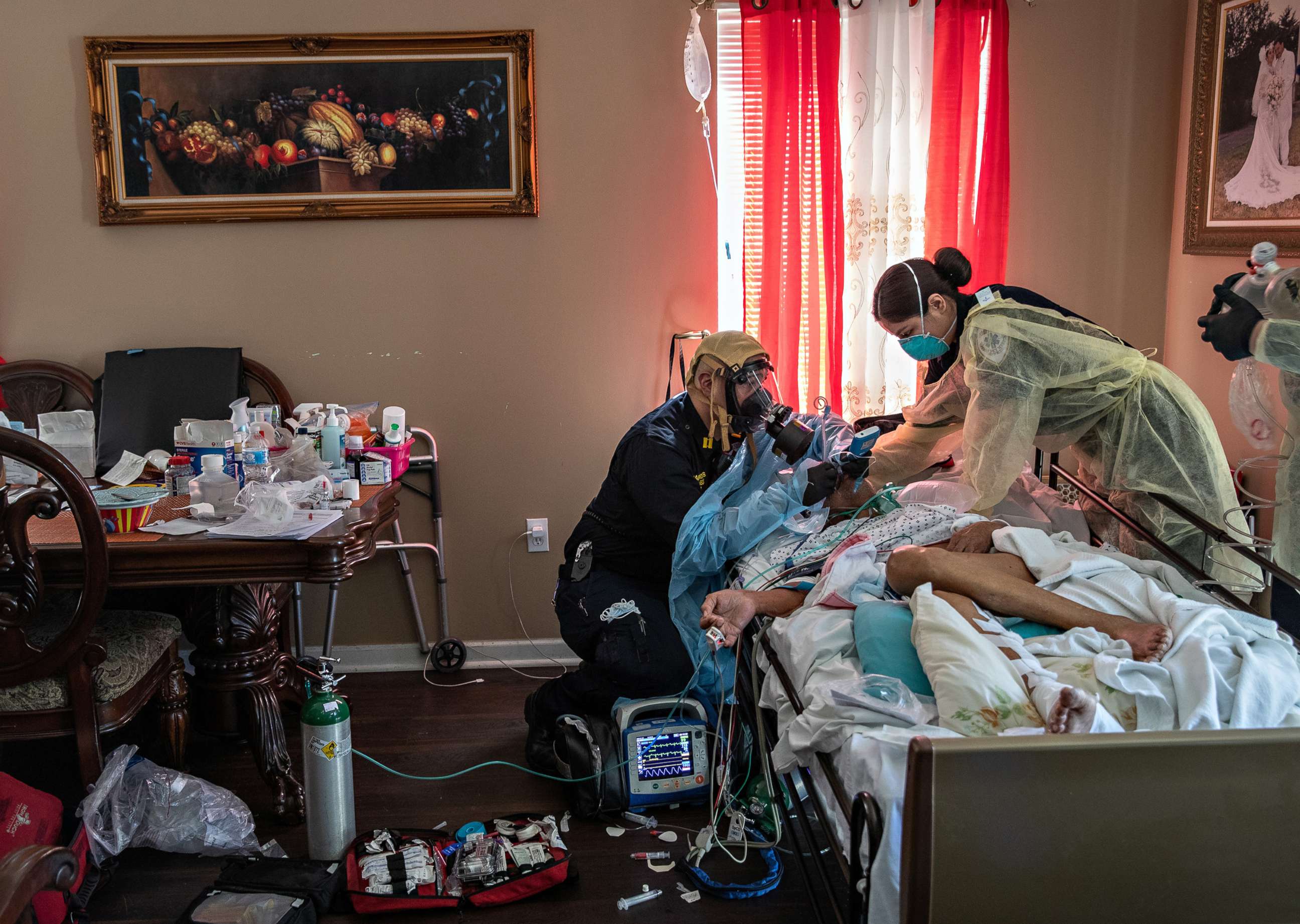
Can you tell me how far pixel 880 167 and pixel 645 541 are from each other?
1.36 meters

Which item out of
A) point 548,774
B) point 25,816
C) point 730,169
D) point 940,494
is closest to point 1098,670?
point 940,494

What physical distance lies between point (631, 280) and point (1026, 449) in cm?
149

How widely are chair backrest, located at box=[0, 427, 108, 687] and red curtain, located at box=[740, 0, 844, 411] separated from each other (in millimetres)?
1895

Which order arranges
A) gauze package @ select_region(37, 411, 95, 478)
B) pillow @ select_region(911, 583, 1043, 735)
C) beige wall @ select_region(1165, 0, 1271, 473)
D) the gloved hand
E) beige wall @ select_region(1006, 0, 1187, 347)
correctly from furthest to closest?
beige wall @ select_region(1006, 0, 1187, 347)
beige wall @ select_region(1165, 0, 1271, 473)
gauze package @ select_region(37, 411, 95, 478)
the gloved hand
pillow @ select_region(911, 583, 1043, 735)

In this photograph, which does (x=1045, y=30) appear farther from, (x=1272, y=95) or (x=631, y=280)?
(x=631, y=280)

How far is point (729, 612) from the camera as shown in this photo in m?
2.05

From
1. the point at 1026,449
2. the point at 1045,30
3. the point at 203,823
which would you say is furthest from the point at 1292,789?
the point at 1045,30

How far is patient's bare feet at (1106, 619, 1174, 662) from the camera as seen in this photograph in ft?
4.99

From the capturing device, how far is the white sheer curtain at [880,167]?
293cm

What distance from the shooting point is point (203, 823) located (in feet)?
7.13

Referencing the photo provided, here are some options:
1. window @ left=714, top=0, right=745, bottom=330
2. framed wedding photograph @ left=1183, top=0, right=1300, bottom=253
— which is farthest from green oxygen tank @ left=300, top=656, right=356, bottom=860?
framed wedding photograph @ left=1183, top=0, right=1300, bottom=253

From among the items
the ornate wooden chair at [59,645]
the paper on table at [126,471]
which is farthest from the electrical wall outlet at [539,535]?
the ornate wooden chair at [59,645]

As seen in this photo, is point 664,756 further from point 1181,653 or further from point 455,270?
point 455,270

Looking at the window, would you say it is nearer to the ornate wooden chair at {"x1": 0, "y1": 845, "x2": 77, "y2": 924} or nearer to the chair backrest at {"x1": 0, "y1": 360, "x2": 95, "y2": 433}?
the chair backrest at {"x1": 0, "y1": 360, "x2": 95, "y2": 433}
